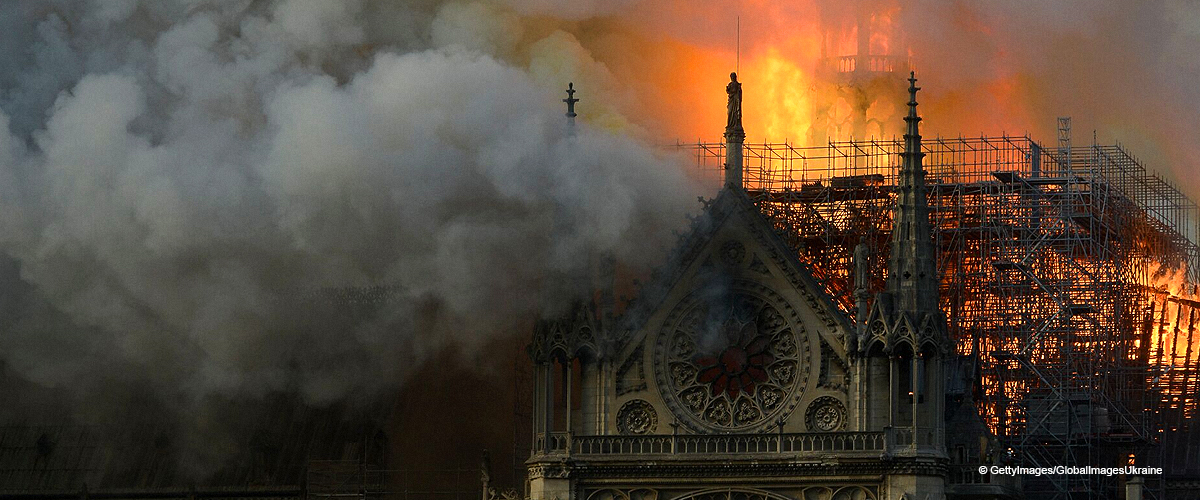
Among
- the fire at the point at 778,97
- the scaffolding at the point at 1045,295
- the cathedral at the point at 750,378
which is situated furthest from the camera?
the fire at the point at 778,97

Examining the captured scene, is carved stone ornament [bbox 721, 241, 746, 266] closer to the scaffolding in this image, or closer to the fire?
the scaffolding

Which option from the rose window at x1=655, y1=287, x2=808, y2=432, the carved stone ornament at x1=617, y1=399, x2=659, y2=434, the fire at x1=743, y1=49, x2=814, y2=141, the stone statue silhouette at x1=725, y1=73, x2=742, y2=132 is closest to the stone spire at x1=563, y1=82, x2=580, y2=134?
the stone statue silhouette at x1=725, y1=73, x2=742, y2=132

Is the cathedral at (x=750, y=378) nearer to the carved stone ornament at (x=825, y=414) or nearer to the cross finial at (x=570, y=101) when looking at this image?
the carved stone ornament at (x=825, y=414)

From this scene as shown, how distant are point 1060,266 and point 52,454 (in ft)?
82.5

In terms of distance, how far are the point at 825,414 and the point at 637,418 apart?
4164 millimetres

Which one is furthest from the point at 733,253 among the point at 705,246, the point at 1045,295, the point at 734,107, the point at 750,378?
the point at 1045,295

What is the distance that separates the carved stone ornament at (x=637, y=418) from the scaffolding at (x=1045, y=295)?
4867 millimetres

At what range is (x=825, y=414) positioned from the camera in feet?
181

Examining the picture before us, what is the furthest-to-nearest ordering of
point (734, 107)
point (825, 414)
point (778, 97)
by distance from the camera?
point (778, 97)
point (734, 107)
point (825, 414)

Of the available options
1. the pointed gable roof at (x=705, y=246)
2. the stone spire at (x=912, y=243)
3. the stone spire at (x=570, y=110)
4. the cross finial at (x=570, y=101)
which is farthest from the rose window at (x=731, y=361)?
the cross finial at (x=570, y=101)

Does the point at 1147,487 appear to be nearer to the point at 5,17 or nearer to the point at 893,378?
the point at 893,378

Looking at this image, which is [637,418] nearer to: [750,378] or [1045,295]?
[750,378]

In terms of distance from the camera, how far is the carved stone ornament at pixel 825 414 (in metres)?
55.1

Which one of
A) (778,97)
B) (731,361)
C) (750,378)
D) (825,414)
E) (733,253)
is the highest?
(778,97)
